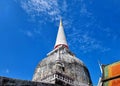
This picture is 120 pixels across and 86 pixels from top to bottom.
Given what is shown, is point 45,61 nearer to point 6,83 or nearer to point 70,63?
point 70,63

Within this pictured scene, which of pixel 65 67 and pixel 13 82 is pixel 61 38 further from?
pixel 13 82

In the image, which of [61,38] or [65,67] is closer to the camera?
[65,67]

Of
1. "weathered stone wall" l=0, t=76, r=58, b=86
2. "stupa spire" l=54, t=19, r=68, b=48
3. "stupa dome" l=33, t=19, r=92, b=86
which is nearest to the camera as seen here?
"weathered stone wall" l=0, t=76, r=58, b=86

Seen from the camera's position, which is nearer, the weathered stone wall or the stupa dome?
the weathered stone wall

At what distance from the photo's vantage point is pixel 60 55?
89.5 ft

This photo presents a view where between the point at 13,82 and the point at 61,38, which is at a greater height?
the point at 61,38

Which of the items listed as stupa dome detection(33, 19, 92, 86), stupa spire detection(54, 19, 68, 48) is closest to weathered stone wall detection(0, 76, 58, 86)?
stupa dome detection(33, 19, 92, 86)

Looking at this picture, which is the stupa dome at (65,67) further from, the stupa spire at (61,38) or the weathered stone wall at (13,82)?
the weathered stone wall at (13,82)

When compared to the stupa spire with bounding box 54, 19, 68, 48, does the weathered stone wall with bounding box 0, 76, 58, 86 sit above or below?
below

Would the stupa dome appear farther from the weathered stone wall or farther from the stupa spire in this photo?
the weathered stone wall

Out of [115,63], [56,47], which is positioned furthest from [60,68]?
[115,63]

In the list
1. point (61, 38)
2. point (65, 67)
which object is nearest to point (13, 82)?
point (65, 67)

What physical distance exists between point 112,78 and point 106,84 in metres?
0.41

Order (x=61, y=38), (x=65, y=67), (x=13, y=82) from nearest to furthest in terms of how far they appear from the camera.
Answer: (x=13, y=82), (x=65, y=67), (x=61, y=38)
